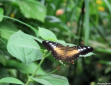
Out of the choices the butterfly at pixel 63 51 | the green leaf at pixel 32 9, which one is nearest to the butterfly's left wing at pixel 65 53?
the butterfly at pixel 63 51

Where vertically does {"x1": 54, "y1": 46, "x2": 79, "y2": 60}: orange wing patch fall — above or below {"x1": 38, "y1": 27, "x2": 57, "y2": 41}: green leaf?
below

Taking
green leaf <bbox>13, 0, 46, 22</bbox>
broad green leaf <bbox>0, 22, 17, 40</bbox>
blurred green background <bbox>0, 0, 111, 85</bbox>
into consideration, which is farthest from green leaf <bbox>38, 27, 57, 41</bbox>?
green leaf <bbox>13, 0, 46, 22</bbox>

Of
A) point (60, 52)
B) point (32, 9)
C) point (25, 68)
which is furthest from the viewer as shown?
point (32, 9)

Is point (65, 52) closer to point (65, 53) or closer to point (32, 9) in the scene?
point (65, 53)

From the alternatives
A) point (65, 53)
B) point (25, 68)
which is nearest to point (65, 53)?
point (65, 53)

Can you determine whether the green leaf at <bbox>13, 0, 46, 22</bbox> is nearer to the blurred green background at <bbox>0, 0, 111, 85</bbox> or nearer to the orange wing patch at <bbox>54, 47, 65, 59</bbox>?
the blurred green background at <bbox>0, 0, 111, 85</bbox>

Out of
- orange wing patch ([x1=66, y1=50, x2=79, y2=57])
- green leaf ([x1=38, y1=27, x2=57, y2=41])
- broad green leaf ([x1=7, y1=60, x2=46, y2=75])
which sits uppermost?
green leaf ([x1=38, y1=27, x2=57, y2=41])
